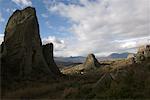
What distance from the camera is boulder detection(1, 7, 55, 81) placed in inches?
1646

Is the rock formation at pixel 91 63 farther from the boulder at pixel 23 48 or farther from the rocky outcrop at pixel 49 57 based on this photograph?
the boulder at pixel 23 48

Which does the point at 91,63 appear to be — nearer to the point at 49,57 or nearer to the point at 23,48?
the point at 49,57

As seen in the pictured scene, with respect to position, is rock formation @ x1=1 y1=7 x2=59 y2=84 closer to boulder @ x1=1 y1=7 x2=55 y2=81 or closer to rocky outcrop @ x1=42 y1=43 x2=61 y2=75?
boulder @ x1=1 y1=7 x2=55 y2=81

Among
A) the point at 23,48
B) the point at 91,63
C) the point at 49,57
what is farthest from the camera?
the point at 91,63

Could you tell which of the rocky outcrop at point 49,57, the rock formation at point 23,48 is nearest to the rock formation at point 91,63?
the rocky outcrop at point 49,57

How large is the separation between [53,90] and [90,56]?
72245 mm

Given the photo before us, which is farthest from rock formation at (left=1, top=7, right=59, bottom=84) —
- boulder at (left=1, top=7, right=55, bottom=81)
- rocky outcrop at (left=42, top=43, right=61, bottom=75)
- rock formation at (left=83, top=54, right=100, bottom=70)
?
rock formation at (left=83, top=54, right=100, bottom=70)

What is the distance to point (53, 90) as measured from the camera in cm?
3228

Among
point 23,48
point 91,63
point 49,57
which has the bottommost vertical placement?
point 91,63

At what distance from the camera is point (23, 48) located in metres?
43.6

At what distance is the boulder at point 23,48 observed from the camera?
41.8m

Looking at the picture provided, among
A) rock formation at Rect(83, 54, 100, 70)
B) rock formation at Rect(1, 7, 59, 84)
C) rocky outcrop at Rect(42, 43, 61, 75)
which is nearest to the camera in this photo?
rock formation at Rect(1, 7, 59, 84)

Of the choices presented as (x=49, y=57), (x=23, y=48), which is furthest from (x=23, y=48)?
(x=49, y=57)

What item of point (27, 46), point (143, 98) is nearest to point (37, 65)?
point (27, 46)
